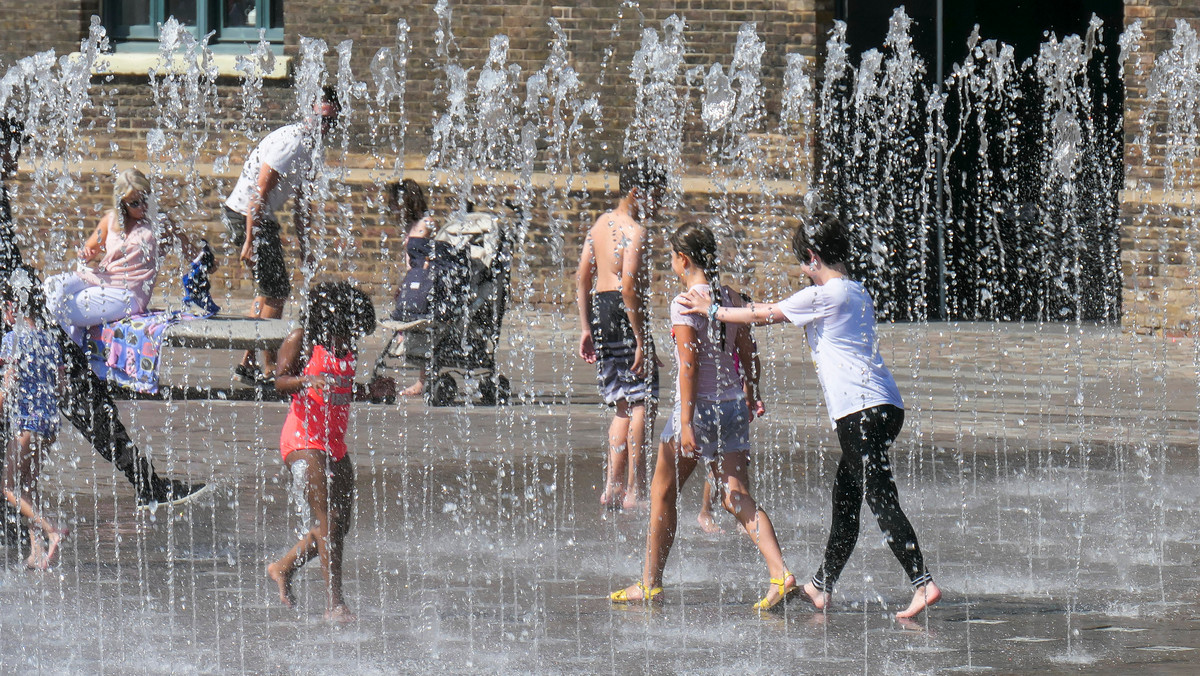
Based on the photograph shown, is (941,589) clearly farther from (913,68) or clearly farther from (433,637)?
(913,68)

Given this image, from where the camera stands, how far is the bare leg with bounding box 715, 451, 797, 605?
6879 mm

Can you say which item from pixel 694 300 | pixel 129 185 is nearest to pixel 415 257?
pixel 129 185

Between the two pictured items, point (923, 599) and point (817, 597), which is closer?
point (923, 599)

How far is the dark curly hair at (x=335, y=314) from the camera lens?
6496mm

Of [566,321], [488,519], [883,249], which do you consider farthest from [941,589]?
[883,249]

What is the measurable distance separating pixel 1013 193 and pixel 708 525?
1163 centimetres

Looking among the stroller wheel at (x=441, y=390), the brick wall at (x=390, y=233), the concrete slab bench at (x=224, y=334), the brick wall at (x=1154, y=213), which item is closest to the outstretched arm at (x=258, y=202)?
the concrete slab bench at (x=224, y=334)

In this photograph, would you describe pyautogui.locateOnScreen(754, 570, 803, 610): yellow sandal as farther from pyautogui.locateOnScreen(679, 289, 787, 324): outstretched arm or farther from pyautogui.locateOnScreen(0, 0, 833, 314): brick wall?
pyautogui.locateOnScreen(0, 0, 833, 314): brick wall

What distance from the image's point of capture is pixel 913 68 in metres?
17.5

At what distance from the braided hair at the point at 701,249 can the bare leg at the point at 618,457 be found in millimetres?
1633

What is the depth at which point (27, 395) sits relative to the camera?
25.2 ft

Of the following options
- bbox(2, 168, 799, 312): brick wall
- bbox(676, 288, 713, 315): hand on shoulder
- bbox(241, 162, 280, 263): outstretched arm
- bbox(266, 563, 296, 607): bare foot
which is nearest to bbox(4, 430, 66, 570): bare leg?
bbox(266, 563, 296, 607): bare foot

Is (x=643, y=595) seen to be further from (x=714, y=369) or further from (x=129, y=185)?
(x=129, y=185)

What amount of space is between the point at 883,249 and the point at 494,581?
1170cm
